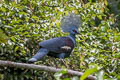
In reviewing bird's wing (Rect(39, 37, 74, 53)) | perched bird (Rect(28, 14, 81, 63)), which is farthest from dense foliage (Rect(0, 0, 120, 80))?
bird's wing (Rect(39, 37, 74, 53))

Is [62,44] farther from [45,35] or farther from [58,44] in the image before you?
A: [45,35]

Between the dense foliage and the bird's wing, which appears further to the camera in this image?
the dense foliage

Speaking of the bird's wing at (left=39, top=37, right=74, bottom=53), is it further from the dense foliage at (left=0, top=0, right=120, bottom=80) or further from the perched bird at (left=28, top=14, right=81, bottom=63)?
the dense foliage at (left=0, top=0, right=120, bottom=80)

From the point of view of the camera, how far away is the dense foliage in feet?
8.96

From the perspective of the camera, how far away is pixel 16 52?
285 cm

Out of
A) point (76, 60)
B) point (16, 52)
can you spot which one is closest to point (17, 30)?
point (16, 52)

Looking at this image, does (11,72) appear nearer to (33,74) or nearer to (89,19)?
(33,74)

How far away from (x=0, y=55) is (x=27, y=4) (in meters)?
1.05

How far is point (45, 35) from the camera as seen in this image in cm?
304

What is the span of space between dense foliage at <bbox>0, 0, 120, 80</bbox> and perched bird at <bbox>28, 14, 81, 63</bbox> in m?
0.10

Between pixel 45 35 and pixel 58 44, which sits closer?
pixel 58 44

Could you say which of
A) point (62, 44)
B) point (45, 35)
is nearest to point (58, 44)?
point (62, 44)

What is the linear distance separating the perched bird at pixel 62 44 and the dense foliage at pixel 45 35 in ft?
0.33

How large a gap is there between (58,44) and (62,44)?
0.22ft
